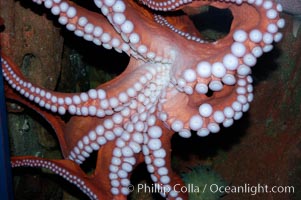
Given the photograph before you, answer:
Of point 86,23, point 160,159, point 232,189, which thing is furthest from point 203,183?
point 86,23

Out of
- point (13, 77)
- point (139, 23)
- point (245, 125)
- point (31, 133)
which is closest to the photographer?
point (139, 23)

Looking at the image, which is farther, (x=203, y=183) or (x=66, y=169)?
(x=203, y=183)

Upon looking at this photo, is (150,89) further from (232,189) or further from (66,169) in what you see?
(232,189)

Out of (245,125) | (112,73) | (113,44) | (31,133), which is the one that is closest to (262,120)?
(245,125)

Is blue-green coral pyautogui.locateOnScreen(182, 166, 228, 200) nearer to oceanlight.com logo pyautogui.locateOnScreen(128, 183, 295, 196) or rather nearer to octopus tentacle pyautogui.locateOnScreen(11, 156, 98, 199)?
oceanlight.com logo pyautogui.locateOnScreen(128, 183, 295, 196)

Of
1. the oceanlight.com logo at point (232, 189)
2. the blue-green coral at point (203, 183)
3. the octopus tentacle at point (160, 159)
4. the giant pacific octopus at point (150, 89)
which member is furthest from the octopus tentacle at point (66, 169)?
the blue-green coral at point (203, 183)

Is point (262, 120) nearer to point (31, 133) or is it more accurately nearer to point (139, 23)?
point (139, 23)
